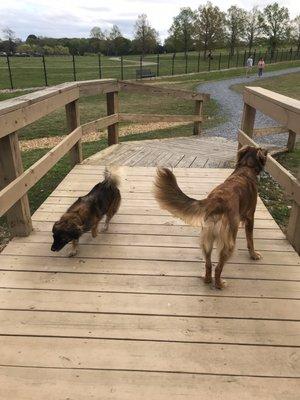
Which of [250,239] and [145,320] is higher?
[250,239]

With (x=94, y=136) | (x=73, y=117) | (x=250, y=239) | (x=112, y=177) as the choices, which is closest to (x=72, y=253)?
(x=112, y=177)

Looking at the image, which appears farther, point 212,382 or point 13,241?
point 13,241

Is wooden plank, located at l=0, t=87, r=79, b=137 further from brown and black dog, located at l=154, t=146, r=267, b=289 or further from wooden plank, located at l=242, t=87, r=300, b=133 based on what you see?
wooden plank, located at l=242, t=87, r=300, b=133

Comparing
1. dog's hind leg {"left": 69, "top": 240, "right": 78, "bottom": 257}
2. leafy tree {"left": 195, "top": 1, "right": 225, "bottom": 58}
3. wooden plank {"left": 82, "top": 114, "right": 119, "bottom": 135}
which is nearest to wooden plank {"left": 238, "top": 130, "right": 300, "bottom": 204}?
dog's hind leg {"left": 69, "top": 240, "right": 78, "bottom": 257}

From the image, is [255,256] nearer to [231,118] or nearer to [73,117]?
[73,117]

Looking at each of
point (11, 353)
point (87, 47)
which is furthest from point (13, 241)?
point (87, 47)

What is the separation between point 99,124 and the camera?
6125 mm

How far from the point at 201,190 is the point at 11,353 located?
3.32 meters

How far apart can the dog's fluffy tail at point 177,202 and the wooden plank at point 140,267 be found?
74cm

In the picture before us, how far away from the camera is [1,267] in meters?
3.13

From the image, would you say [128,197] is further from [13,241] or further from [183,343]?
[183,343]

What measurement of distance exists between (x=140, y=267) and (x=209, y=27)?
5541 cm

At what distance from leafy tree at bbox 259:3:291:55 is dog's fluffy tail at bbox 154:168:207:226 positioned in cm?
6301

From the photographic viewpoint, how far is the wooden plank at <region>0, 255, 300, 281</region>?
3.10 meters
